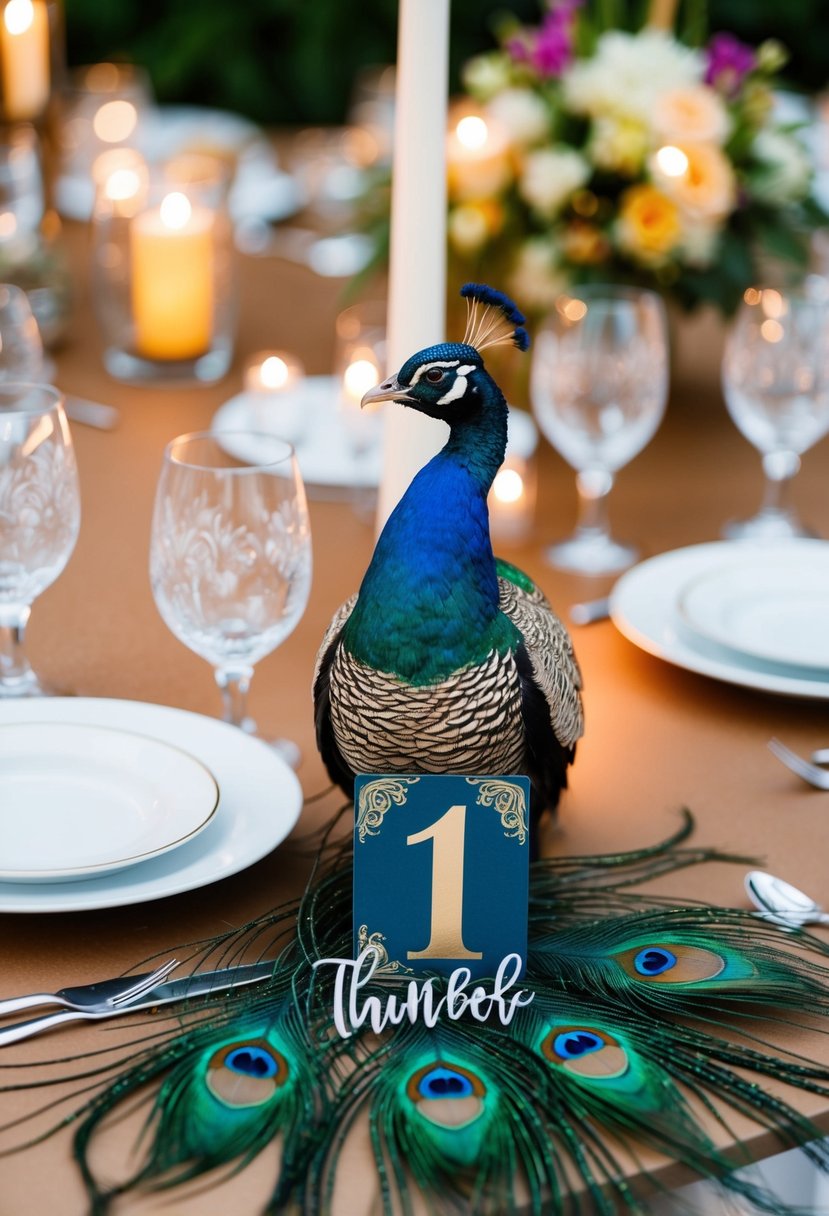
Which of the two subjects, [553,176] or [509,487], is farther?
[553,176]

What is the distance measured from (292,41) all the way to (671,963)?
13.0 ft

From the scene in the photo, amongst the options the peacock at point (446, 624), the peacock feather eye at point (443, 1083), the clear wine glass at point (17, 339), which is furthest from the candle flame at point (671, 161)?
the peacock feather eye at point (443, 1083)

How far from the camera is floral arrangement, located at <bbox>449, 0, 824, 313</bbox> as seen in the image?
66.9 inches

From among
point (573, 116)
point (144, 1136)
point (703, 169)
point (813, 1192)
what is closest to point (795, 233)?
point (703, 169)

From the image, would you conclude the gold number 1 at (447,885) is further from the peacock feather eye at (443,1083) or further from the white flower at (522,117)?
the white flower at (522,117)

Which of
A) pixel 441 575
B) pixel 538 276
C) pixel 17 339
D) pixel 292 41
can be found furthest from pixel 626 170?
pixel 292 41

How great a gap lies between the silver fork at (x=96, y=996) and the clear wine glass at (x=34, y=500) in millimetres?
391

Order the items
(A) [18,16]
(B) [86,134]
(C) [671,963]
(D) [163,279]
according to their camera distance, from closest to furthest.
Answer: (C) [671,963] < (D) [163,279] < (A) [18,16] < (B) [86,134]

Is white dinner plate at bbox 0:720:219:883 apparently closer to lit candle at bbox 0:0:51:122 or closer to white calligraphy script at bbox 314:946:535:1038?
white calligraphy script at bbox 314:946:535:1038

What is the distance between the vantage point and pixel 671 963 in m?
0.91

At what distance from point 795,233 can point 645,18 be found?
0.36 meters

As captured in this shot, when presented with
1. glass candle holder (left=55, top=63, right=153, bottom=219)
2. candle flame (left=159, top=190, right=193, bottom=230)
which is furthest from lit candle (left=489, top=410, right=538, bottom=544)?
glass candle holder (left=55, top=63, right=153, bottom=219)

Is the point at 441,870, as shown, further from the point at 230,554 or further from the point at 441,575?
the point at 230,554

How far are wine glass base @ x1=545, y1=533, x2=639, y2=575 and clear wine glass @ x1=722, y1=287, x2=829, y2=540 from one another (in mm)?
180
